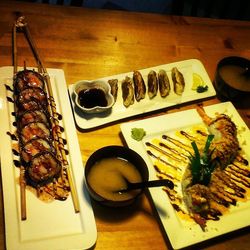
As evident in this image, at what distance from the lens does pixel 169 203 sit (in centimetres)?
179

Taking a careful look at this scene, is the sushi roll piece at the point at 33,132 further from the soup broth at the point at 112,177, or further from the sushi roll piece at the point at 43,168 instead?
the soup broth at the point at 112,177

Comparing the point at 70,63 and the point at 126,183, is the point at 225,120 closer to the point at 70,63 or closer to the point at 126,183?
the point at 126,183

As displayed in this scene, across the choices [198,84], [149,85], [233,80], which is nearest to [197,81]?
[198,84]

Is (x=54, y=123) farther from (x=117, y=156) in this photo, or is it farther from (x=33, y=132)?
(x=117, y=156)

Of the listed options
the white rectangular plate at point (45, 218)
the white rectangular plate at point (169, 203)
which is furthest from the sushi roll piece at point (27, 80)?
the white rectangular plate at point (169, 203)

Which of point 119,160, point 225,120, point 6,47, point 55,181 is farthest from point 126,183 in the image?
point 6,47

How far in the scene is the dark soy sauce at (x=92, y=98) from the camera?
2.12 meters

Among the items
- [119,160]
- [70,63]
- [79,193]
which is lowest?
[79,193]

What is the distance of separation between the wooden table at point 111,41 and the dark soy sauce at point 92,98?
0.15m

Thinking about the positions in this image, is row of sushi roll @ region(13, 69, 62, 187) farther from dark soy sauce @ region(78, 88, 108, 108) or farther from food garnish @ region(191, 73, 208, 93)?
food garnish @ region(191, 73, 208, 93)

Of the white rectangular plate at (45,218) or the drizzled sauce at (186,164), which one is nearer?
the white rectangular plate at (45,218)

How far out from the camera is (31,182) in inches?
68.7

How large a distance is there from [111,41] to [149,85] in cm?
48

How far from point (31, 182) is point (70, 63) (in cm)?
91
